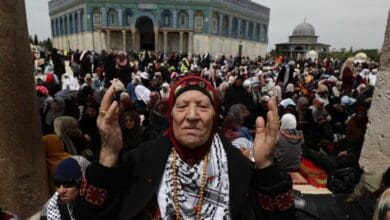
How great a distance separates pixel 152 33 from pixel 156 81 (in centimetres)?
3332

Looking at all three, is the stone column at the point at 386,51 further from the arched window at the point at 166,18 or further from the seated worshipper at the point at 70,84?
the arched window at the point at 166,18

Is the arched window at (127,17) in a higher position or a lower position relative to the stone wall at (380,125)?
higher

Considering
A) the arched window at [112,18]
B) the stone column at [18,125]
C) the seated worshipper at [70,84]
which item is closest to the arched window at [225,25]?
the arched window at [112,18]

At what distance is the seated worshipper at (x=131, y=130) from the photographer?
452 centimetres

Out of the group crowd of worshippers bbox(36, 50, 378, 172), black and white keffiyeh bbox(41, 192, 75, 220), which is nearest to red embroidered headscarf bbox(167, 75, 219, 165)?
black and white keffiyeh bbox(41, 192, 75, 220)

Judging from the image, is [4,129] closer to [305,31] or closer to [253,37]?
[253,37]

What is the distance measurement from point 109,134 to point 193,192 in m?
0.51

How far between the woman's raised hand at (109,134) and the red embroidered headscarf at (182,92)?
0.31m

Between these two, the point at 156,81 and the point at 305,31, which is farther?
the point at 305,31

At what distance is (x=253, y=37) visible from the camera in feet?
160

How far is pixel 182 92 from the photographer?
1.74 metres

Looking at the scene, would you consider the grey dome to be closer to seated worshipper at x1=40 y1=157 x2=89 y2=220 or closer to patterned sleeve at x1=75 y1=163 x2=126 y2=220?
seated worshipper at x1=40 y1=157 x2=89 y2=220

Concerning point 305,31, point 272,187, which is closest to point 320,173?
point 272,187

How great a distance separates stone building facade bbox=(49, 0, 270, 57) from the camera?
3806 centimetres
